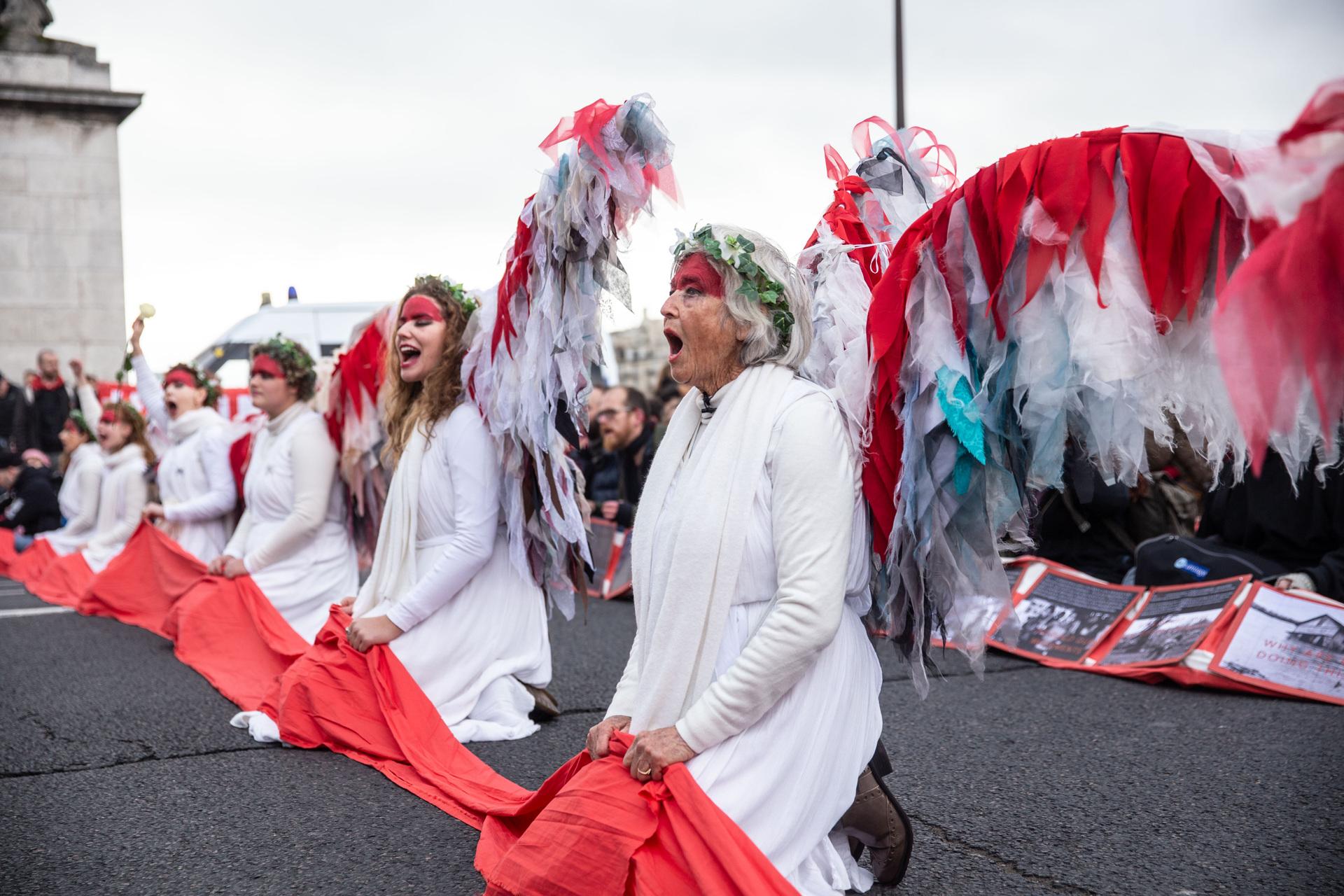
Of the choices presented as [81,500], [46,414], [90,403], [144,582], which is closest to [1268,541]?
[144,582]

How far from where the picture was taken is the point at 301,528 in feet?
19.6

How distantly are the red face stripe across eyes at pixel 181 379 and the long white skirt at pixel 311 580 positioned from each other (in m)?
2.46

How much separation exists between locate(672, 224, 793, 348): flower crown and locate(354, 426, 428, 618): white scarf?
2.24 m

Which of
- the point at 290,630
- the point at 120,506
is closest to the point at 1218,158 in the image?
the point at 290,630

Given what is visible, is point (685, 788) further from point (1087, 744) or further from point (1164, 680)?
point (1164, 680)

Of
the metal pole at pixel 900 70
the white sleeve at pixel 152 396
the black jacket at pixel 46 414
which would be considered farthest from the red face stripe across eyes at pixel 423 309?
the black jacket at pixel 46 414

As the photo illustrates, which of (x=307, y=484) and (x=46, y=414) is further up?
(x=46, y=414)

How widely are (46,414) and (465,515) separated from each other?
1279 cm

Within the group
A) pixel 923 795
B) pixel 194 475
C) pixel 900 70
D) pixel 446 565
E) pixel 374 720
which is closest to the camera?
pixel 923 795

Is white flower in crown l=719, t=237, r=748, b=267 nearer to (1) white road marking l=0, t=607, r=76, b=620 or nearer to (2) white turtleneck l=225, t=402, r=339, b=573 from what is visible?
(2) white turtleneck l=225, t=402, r=339, b=573

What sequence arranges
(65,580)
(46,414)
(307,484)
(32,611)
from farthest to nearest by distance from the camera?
(46,414)
(65,580)
(32,611)
(307,484)

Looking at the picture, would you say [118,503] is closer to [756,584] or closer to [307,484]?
[307,484]

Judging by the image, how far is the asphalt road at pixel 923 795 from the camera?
3.33 m

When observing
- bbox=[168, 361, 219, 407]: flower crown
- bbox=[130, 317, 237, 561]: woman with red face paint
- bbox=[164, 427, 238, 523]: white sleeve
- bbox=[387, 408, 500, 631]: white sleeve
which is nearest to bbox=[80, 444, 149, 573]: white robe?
bbox=[130, 317, 237, 561]: woman with red face paint
